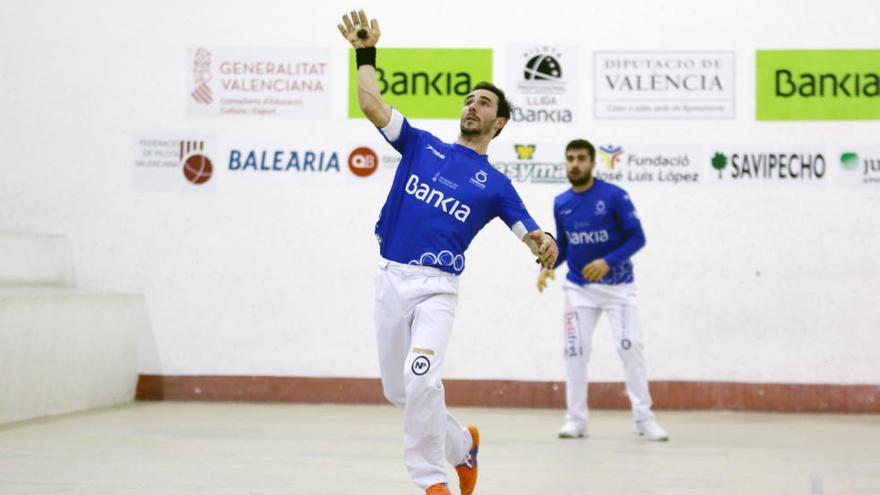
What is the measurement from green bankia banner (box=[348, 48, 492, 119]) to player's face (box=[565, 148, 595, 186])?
213 cm

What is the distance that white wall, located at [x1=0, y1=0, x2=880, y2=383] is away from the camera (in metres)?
9.77

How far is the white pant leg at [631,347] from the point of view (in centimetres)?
792

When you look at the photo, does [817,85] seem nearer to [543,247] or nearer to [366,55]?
[543,247]

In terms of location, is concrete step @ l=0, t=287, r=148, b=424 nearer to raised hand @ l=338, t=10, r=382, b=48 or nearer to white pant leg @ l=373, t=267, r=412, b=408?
white pant leg @ l=373, t=267, r=412, b=408

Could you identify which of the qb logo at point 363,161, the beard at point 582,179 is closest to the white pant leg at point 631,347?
the beard at point 582,179

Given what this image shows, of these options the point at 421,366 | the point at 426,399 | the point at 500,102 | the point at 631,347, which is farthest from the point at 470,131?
the point at 631,347

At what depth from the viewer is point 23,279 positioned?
936 centimetres

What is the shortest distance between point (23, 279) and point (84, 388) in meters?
1.14

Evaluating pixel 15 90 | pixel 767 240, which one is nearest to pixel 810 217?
pixel 767 240

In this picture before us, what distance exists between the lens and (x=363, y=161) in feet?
32.9

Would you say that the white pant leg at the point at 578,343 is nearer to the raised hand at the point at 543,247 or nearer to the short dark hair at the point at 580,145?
the short dark hair at the point at 580,145

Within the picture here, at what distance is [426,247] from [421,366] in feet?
1.64

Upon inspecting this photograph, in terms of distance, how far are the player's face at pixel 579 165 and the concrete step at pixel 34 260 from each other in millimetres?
4468

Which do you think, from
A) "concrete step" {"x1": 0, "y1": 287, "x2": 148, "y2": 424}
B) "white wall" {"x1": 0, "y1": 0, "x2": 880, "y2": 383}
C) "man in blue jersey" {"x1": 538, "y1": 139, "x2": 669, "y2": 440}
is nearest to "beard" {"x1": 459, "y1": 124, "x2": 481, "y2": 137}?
"man in blue jersey" {"x1": 538, "y1": 139, "x2": 669, "y2": 440}
